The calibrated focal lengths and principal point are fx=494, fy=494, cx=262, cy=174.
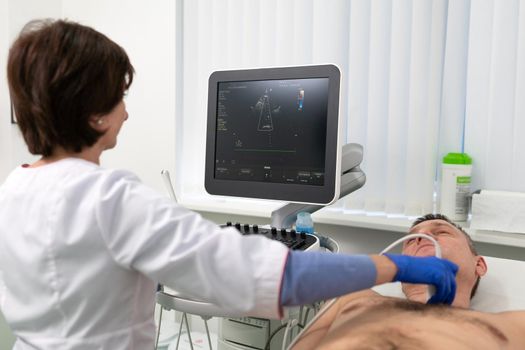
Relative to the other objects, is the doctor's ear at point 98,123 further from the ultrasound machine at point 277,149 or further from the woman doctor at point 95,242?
the ultrasound machine at point 277,149

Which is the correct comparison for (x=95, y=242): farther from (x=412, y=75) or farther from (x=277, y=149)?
(x=412, y=75)

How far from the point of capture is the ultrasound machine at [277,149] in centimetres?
153

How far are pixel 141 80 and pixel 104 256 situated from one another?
1.81 metres

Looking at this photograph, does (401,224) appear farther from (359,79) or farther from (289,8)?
(289,8)

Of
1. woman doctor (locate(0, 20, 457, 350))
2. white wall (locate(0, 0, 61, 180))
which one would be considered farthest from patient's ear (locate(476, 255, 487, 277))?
white wall (locate(0, 0, 61, 180))

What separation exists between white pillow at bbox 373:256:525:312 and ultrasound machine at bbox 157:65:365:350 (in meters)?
0.38

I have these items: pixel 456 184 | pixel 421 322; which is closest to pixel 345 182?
pixel 456 184

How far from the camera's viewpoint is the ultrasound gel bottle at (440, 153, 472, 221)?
1.69 metres

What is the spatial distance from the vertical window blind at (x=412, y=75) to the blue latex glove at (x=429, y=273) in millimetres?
696

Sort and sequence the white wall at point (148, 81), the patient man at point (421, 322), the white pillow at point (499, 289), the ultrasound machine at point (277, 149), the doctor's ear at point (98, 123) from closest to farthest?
the doctor's ear at point (98, 123) → the patient man at point (421, 322) → the white pillow at point (499, 289) → the ultrasound machine at point (277, 149) → the white wall at point (148, 81)

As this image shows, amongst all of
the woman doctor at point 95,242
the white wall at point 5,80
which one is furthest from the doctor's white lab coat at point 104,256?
the white wall at point 5,80

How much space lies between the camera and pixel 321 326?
1220 mm

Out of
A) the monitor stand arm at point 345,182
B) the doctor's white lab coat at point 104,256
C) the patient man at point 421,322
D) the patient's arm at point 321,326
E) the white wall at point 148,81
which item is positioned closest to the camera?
the doctor's white lab coat at point 104,256

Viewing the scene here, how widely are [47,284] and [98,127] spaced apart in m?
0.29
